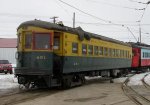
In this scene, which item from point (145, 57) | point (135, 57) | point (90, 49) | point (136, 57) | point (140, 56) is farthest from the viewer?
point (145, 57)

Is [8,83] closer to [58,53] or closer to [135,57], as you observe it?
[58,53]

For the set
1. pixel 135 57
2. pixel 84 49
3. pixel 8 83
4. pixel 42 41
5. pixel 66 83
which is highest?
pixel 42 41

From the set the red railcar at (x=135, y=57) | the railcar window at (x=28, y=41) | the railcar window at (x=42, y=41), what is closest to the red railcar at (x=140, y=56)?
the red railcar at (x=135, y=57)

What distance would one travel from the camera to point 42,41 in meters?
18.8

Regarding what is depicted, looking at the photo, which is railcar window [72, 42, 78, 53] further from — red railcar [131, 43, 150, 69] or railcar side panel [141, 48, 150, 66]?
railcar side panel [141, 48, 150, 66]

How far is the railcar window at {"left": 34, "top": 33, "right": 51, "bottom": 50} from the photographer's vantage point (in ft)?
61.7

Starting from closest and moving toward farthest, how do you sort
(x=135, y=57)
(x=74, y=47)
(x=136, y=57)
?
(x=74, y=47) → (x=135, y=57) → (x=136, y=57)

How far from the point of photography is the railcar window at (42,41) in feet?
61.7

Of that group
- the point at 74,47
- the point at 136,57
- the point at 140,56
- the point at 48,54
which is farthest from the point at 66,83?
the point at 140,56

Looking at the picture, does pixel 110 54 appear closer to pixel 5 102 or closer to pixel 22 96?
pixel 22 96

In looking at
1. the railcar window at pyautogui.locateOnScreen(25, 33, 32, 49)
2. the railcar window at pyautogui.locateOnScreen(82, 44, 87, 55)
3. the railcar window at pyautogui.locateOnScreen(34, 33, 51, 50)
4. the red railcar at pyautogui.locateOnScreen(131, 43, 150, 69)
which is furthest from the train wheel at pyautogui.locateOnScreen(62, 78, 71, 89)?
the red railcar at pyautogui.locateOnScreen(131, 43, 150, 69)

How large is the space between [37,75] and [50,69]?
679mm

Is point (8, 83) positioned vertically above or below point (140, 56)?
below

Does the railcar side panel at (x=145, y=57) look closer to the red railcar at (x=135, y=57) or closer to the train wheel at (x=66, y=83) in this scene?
the red railcar at (x=135, y=57)
